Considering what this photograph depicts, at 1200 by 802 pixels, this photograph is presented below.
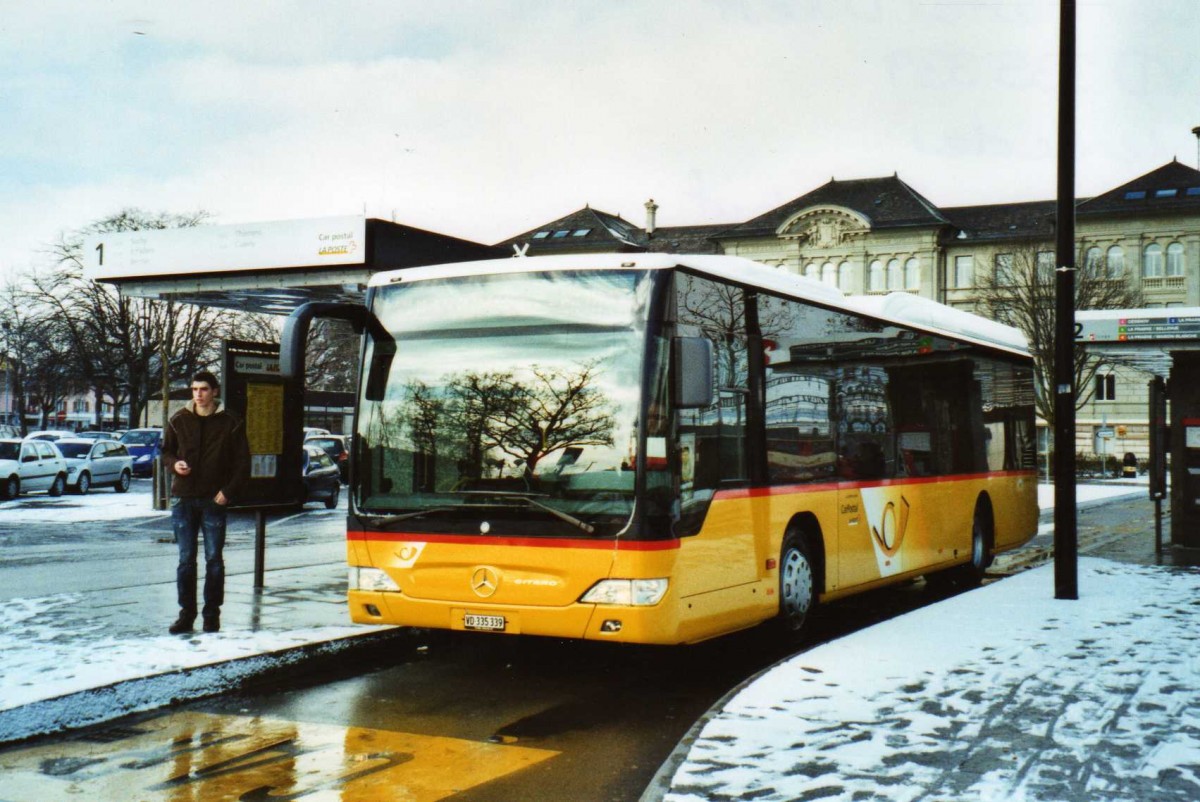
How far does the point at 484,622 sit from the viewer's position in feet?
24.9

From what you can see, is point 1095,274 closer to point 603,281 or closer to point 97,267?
point 97,267

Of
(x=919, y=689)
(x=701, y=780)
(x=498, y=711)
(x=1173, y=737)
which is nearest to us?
(x=701, y=780)

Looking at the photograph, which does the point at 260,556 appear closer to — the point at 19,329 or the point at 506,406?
the point at 506,406

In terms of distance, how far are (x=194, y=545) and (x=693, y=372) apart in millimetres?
3969

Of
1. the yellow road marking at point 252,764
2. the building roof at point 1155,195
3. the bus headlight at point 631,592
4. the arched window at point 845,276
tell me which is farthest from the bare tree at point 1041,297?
the yellow road marking at point 252,764

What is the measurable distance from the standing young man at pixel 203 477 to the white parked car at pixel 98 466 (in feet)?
83.8

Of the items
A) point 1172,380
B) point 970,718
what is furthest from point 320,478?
point 970,718

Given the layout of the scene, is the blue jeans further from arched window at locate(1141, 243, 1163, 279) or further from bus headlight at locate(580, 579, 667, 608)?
arched window at locate(1141, 243, 1163, 279)

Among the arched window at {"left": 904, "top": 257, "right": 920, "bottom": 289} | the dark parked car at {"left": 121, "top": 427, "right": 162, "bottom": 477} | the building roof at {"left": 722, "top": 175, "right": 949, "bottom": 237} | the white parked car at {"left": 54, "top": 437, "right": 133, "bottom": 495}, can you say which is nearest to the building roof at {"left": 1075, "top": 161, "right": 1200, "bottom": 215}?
the building roof at {"left": 722, "top": 175, "right": 949, "bottom": 237}

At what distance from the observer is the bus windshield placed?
24.3ft

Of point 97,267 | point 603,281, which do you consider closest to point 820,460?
point 603,281

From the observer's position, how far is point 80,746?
247 inches

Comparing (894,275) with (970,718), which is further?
(894,275)

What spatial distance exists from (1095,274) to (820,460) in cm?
4965
